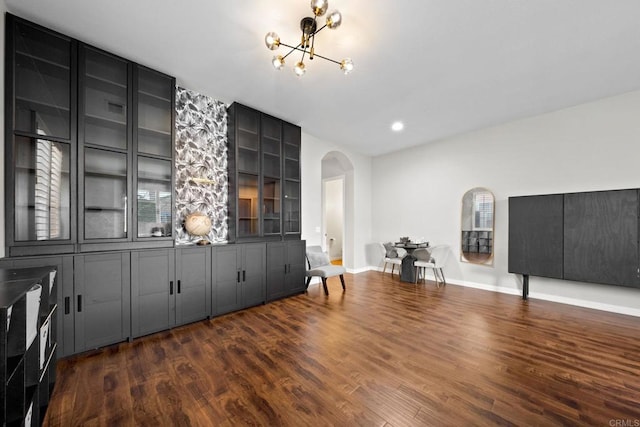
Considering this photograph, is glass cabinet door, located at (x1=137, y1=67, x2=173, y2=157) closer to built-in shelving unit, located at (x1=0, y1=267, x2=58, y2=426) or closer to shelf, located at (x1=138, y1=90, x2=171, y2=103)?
shelf, located at (x1=138, y1=90, x2=171, y2=103)

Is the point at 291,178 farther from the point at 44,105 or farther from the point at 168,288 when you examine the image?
the point at 44,105

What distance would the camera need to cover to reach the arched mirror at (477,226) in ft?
16.3

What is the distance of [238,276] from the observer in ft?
12.3

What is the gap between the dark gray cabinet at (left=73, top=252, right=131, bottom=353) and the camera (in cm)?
247

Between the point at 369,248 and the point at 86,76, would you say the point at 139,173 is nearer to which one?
the point at 86,76

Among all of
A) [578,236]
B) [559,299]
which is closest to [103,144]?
[578,236]

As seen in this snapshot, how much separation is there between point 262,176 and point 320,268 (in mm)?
Result: 2006

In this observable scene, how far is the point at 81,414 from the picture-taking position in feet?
5.58

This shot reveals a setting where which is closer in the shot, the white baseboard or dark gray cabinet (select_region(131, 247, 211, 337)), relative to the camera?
dark gray cabinet (select_region(131, 247, 211, 337))

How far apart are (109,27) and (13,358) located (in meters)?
2.89

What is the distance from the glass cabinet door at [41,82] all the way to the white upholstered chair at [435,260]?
5967 mm

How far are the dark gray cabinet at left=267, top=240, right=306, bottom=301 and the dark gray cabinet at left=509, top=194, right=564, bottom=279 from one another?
379 centimetres

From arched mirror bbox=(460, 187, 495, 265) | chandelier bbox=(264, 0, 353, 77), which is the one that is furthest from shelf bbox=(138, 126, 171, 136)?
arched mirror bbox=(460, 187, 495, 265)

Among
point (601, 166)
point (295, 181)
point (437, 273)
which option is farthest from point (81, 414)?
point (601, 166)
